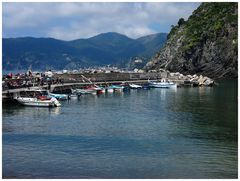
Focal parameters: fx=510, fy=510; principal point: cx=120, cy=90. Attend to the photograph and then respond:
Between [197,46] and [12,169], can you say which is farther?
Result: [197,46]

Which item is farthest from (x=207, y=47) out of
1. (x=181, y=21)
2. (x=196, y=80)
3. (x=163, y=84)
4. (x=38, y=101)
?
(x=38, y=101)

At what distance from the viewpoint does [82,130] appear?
3803cm

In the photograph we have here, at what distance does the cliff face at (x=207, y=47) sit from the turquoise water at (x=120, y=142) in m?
67.4

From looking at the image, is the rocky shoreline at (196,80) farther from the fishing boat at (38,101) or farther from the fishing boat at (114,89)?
the fishing boat at (38,101)

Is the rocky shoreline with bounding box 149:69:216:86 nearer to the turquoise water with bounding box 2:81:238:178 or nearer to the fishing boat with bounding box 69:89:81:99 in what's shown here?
the fishing boat with bounding box 69:89:81:99

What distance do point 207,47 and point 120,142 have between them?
9743 cm

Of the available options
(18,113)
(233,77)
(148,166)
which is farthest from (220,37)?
(148,166)

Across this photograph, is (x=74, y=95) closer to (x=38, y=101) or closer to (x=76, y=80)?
(x=38, y=101)

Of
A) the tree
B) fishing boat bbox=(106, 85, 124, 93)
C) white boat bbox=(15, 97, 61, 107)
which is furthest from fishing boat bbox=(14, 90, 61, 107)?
the tree

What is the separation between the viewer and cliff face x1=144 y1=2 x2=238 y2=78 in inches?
4764

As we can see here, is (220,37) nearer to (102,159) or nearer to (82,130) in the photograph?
(82,130)

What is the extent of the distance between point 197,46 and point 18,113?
8633 cm

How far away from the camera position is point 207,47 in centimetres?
12675

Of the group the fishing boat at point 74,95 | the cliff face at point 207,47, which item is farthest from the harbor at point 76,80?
the cliff face at point 207,47
